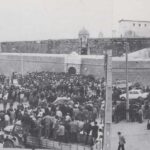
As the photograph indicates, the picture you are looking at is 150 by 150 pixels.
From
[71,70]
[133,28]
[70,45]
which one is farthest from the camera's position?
[133,28]

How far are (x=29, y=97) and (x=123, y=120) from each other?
12.5 ft

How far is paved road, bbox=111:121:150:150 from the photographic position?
9.14m

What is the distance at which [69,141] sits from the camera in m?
8.39

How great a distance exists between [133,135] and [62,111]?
2115 millimetres

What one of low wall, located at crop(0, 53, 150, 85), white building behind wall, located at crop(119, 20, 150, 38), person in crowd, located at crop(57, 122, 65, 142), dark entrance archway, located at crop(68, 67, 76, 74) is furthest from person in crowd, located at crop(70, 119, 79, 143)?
white building behind wall, located at crop(119, 20, 150, 38)

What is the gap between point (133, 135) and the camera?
1018cm

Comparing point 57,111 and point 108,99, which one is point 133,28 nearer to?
point 57,111

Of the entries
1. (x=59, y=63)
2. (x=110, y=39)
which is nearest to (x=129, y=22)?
(x=110, y=39)

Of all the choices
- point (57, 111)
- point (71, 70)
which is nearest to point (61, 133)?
point (57, 111)

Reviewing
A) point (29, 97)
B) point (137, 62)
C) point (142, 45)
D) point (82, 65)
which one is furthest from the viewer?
point (142, 45)

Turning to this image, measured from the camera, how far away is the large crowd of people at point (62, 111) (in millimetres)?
8695

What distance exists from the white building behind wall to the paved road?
70.2 feet

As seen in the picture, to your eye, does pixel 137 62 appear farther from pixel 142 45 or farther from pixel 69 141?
pixel 69 141

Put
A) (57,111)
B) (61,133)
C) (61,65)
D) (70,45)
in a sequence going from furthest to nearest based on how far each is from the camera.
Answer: (70,45) < (61,65) < (57,111) < (61,133)
